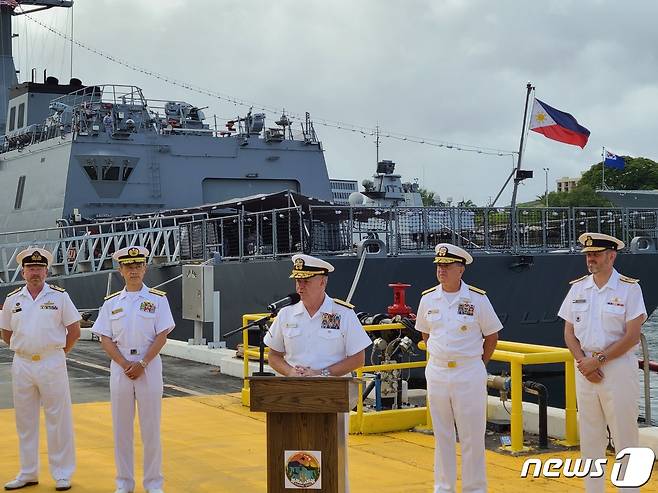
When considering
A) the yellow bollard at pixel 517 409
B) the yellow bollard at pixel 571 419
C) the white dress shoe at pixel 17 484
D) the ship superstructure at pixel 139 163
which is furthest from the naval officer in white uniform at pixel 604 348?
the ship superstructure at pixel 139 163

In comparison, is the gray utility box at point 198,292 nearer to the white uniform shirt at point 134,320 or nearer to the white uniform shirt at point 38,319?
the white uniform shirt at point 38,319

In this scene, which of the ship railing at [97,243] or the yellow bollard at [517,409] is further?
the ship railing at [97,243]

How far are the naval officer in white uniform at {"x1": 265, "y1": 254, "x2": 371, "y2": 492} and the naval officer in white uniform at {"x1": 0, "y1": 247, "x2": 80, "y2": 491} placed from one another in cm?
175

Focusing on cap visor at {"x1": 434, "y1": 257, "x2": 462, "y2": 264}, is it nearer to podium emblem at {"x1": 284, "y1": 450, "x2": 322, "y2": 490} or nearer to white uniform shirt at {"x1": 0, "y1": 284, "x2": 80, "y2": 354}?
podium emblem at {"x1": 284, "y1": 450, "x2": 322, "y2": 490}

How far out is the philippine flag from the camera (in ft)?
61.6

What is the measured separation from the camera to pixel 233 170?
82.0 feet

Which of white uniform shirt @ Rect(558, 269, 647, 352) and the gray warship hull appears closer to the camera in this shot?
white uniform shirt @ Rect(558, 269, 647, 352)

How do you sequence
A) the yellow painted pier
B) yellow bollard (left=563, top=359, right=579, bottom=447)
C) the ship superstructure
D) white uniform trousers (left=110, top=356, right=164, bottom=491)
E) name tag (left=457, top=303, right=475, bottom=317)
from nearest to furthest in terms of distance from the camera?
1. name tag (left=457, top=303, right=475, bottom=317)
2. white uniform trousers (left=110, top=356, right=164, bottom=491)
3. the yellow painted pier
4. yellow bollard (left=563, top=359, right=579, bottom=447)
5. the ship superstructure

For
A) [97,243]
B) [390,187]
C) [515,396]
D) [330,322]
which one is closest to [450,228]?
[515,396]

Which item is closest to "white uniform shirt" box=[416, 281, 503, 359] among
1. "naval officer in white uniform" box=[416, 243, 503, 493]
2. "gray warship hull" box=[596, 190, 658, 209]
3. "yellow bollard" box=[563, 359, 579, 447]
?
"naval officer in white uniform" box=[416, 243, 503, 493]

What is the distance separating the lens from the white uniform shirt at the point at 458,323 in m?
5.77

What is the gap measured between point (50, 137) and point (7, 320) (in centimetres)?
1932

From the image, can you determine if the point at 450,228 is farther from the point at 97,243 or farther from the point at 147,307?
the point at 147,307

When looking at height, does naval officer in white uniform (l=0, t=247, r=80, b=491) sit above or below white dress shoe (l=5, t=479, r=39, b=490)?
above
